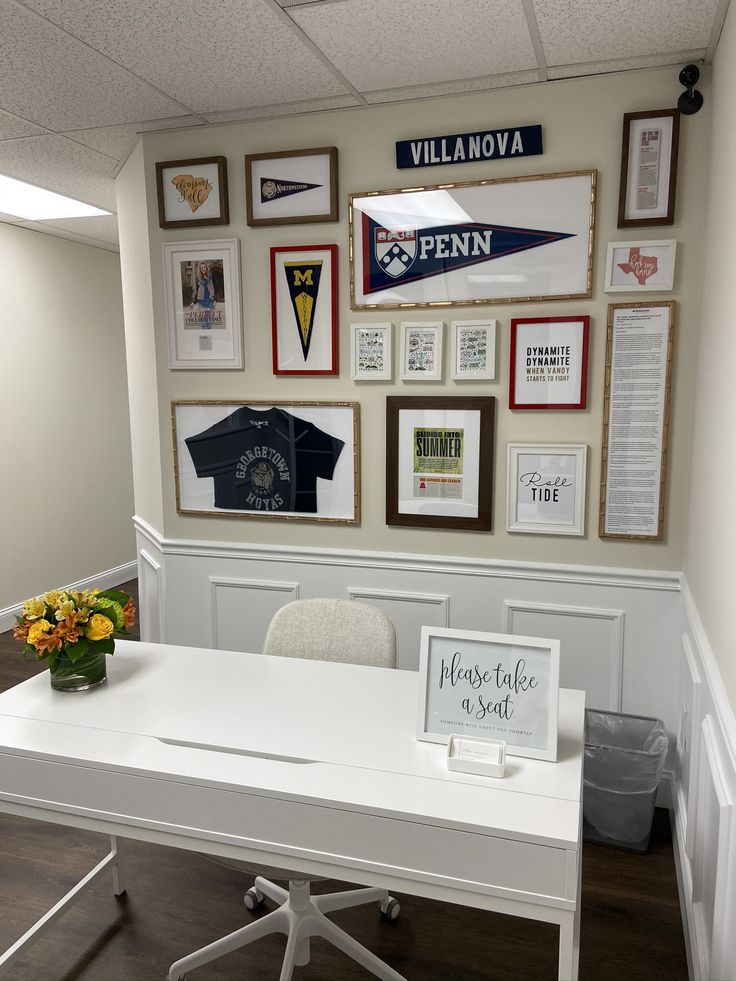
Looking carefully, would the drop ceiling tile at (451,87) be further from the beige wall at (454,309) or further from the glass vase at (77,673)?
the glass vase at (77,673)

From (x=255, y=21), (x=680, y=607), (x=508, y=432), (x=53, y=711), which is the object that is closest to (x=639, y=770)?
(x=680, y=607)

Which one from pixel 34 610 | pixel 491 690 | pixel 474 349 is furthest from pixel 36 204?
pixel 491 690

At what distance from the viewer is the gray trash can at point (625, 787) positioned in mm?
2445

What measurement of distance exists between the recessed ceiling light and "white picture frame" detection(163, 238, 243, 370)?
1.17 metres

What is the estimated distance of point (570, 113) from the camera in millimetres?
2504

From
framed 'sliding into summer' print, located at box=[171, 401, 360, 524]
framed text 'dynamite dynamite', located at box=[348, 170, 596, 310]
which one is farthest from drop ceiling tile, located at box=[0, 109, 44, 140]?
framed text 'dynamite dynamite', located at box=[348, 170, 596, 310]

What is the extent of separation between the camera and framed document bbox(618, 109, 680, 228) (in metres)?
2.39

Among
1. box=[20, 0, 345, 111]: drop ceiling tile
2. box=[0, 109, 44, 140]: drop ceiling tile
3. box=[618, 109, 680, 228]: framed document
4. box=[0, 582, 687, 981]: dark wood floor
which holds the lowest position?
box=[0, 582, 687, 981]: dark wood floor

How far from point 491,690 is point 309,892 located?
34.7 inches

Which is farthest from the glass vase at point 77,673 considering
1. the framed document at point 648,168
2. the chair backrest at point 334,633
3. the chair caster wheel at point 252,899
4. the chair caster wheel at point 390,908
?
the framed document at point 648,168

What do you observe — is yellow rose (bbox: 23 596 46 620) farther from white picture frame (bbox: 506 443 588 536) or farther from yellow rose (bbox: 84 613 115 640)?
white picture frame (bbox: 506 443 588 536)

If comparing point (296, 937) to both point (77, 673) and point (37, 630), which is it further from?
point (37, 630)

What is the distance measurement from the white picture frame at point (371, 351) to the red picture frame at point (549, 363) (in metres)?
0.48

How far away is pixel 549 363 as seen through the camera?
264 cm
